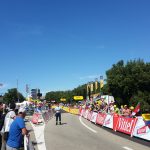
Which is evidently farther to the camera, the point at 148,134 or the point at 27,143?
the point at 148,134

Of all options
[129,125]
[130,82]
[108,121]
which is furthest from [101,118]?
[130,82]

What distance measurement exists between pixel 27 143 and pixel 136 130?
35.4 ft

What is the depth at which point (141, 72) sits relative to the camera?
6744 centimetres

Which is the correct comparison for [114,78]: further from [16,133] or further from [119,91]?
[16,133]

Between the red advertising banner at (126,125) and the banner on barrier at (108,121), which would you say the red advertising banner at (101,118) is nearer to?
the banner on barrier at (108,121)

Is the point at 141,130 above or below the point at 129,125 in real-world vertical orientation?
below

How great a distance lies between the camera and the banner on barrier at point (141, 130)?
52.7 feet

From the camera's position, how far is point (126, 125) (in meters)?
19.3

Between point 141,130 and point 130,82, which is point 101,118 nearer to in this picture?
point 141,130

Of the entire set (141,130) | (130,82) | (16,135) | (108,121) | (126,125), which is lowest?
(141,130)

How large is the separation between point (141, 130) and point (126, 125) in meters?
2.48

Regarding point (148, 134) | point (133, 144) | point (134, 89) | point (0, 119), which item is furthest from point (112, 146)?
point (134, 89)

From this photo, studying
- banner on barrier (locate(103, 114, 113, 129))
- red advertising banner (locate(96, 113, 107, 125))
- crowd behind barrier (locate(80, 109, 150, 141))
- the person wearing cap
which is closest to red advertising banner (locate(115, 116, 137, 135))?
crowd behind barrier (locate(80, 109, 150, 141))

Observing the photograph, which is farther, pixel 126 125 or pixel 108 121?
pixel 108 121
